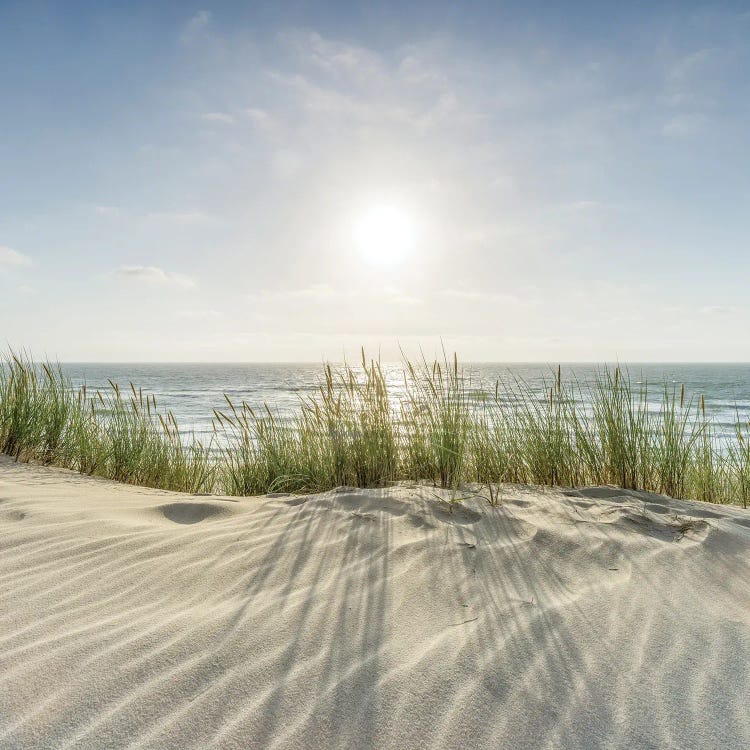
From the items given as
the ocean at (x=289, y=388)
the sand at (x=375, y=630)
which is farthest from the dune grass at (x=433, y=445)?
the sand at (x=375, y=630)

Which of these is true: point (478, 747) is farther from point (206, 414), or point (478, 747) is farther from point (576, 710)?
point (206, 414)

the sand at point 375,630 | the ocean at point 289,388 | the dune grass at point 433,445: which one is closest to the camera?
the sand at point 375,630

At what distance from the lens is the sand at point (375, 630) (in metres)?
1.32

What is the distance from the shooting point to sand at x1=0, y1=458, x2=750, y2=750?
4.32 feet

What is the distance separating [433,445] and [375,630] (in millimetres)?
2237

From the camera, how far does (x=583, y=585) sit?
84.0 inches

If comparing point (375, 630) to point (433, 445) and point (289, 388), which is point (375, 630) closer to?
point (433, 445)

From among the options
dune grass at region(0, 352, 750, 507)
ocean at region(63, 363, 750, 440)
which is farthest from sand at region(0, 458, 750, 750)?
ocean at region(63, 363, 750, 440)

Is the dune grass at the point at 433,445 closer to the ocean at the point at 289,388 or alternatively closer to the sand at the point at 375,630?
the ocean at the point at 289,388

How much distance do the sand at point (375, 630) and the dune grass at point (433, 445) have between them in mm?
931

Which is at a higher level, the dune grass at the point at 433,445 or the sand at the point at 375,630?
the dune grass at the point at 433,445

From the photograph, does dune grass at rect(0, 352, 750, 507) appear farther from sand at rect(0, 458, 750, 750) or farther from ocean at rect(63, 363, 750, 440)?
sand at rect(0, 458, 750, 750)

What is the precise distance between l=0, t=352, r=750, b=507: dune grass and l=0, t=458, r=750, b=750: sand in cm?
93

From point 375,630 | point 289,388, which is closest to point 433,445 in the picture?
point 375,630
